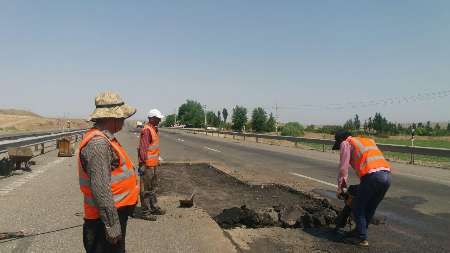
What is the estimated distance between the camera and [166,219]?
7.10m

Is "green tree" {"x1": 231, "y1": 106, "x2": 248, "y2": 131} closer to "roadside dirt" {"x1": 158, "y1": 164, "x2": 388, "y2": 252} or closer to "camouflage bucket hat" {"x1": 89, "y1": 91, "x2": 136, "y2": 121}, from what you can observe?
"roadside dirt" {"x1": 158, "y1": 164, "x2": 388, "y2": 252}

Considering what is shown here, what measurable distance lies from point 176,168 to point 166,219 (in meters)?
8.60

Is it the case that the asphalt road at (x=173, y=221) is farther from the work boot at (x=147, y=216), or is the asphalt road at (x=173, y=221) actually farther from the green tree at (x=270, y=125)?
the green tree at (x=270, y=125)

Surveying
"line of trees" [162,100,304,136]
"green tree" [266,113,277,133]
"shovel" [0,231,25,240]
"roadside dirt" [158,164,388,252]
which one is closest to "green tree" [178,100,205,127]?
"line of trees" [162,100,304,136]

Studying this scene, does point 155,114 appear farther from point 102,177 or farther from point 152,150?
point 102,177

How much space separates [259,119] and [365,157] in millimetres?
104215

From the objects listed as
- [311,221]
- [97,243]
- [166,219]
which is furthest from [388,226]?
[97,243]

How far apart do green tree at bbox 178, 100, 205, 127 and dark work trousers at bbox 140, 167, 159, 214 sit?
123705 mm

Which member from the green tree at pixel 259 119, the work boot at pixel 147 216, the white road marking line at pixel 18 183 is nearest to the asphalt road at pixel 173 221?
the white road marking line at pixel 18 183

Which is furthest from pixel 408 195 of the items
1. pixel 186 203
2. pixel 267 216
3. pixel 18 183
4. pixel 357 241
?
pixel 18 183

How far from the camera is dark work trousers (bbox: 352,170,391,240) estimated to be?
18.8ft

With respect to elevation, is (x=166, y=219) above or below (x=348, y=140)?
below

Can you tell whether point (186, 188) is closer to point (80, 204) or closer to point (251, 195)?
point (251, 195)

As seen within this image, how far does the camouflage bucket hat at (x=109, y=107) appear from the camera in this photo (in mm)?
3258
